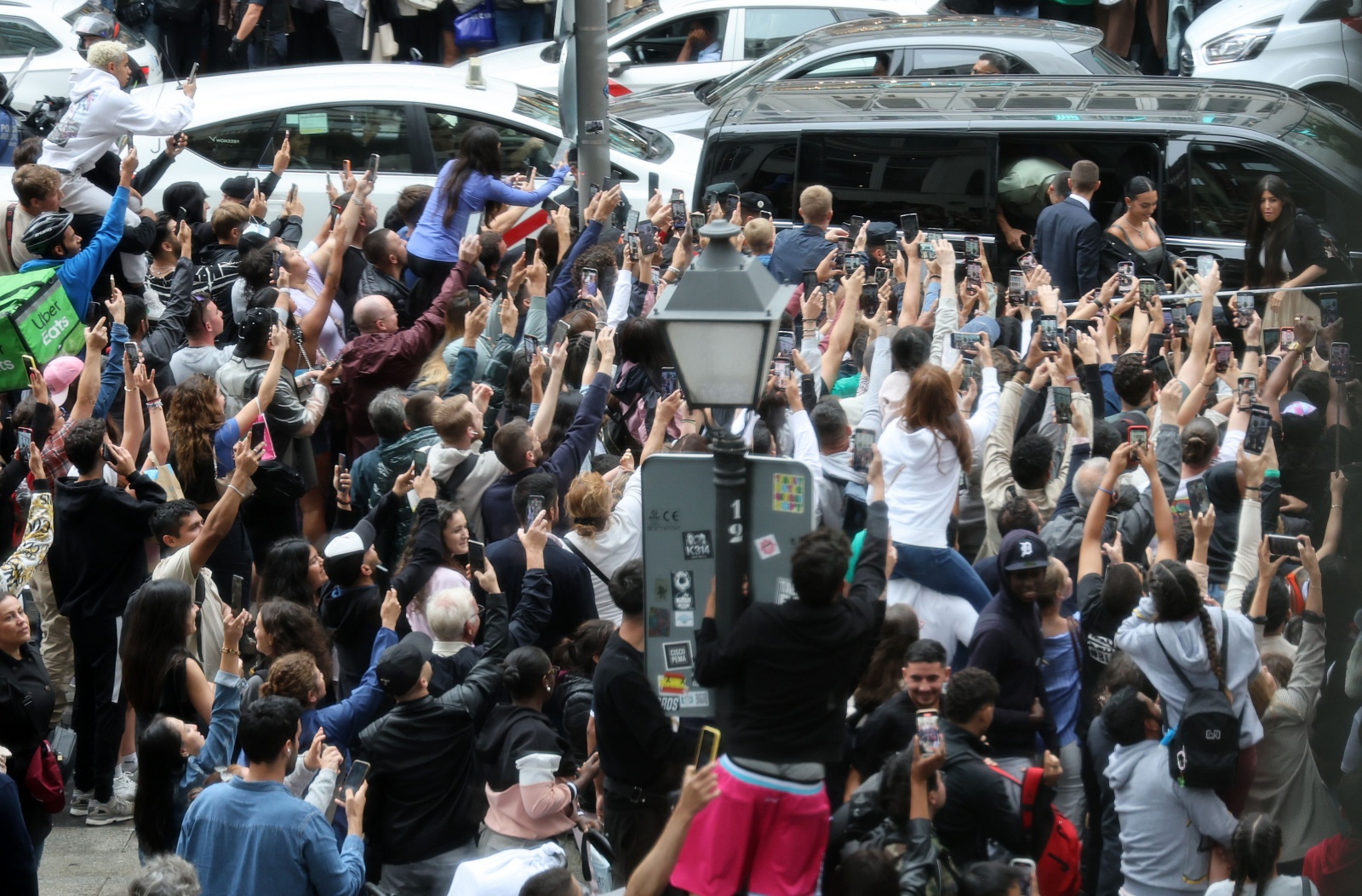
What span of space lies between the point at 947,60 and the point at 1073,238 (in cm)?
356

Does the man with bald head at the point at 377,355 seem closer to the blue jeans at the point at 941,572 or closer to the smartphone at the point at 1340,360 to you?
the blue jeans at the point at 941,572

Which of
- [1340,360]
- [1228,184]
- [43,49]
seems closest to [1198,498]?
[1340,360]

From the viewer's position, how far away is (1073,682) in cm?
627

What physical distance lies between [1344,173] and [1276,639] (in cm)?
496

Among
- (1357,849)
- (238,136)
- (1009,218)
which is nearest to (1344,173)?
(1009,218)

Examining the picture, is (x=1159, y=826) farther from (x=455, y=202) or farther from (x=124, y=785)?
(x=455, y=202)

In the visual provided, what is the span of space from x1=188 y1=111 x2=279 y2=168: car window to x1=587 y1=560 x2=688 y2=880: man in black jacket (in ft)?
23.6

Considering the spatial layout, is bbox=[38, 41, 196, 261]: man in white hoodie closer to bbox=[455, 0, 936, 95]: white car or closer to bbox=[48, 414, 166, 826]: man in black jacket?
bbox=[48, 414, 166, 826]: man in black jacket

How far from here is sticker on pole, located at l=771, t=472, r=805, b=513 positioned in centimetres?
488

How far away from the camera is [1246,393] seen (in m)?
6.80

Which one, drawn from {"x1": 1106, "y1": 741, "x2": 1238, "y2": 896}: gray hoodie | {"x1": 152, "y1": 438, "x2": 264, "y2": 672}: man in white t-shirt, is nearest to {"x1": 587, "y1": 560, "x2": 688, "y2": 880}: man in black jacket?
{"x1": 1106, "y1": 741, "x2": 1238, "y2": 896}: gray hoodie

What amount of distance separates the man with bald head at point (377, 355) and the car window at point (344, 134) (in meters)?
3.32

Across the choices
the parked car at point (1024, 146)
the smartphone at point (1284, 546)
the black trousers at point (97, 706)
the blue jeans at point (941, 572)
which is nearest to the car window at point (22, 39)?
the parked car at point (1024, 146)

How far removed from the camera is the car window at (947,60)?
42.1ft
